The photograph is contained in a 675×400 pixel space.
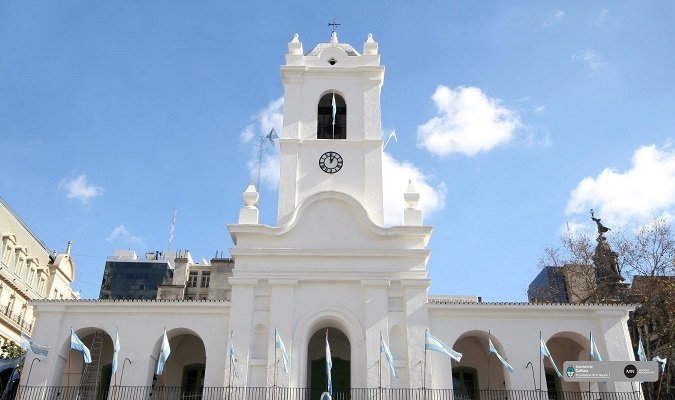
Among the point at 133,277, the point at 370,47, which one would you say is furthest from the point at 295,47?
the point at 133,277

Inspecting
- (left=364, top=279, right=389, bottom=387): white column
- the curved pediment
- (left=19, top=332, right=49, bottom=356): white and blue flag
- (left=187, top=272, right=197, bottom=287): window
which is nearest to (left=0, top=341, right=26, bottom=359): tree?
(left=19, top=332, right=49, bottom=356): white and blue flag

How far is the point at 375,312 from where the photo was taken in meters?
23.2

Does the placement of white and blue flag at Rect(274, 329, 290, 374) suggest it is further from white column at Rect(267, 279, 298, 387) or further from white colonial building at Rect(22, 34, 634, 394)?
white colonial building at Rect(22, 34, 634, 394)

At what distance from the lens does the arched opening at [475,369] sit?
81.6 feet

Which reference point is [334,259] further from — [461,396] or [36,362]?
[36,362]

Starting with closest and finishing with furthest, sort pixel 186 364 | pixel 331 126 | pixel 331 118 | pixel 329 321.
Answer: pixel 329 321
pixel 186 364
pixel 331 126
pixel 331 118

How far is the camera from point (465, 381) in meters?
25.4

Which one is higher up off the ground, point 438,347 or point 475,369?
point 475,369

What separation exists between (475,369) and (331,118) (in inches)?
498

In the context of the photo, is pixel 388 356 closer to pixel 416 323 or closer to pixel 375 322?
pixel 375 322

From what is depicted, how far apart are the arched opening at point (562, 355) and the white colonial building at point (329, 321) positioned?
0.17 ft

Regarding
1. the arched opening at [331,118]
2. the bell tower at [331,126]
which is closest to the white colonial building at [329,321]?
the bell tower at [331,126]

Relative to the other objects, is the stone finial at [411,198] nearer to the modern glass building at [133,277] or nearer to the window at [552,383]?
the window at [552,383]

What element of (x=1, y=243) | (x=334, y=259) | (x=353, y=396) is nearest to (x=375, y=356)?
(x=353, y=396)
